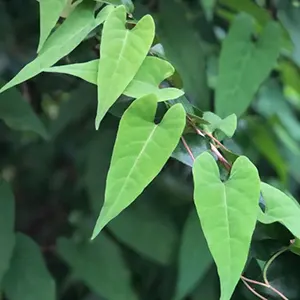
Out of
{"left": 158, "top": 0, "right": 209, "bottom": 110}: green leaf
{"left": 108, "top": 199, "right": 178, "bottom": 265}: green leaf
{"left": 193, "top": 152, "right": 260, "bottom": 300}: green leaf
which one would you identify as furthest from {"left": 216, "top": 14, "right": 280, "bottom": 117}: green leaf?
{"left": 193, "top": 152, "right": 260, "bottom": 300}: green leaf

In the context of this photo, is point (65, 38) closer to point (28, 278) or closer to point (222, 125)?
point (222, 125)

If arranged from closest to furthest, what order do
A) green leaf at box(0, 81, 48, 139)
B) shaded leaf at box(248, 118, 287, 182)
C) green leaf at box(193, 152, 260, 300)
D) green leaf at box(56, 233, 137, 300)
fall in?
green leaf at box(193, 152, 260, 300)
green leaf at box(0, 81, 48, 139)
green leaf at box(56, 233, 137, 300)
shaded leaf at box(248, 118, 287, 182)

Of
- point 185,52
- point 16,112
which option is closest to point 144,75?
point 16,112

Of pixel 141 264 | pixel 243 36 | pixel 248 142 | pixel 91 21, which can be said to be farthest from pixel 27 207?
pixel 91 21

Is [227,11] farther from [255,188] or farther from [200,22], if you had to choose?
[255,188]

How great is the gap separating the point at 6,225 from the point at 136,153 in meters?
0.26

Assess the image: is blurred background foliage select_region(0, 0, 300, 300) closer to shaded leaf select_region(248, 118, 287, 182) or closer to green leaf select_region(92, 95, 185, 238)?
shaded leaf select_region(248, 118, 287, 182)

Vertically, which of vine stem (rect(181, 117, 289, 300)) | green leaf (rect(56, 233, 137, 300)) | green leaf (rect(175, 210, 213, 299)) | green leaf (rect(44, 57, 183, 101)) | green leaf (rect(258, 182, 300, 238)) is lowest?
green leaf (rect(56, 233, 137, 300))

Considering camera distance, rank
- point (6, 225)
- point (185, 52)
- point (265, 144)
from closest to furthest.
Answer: point (6, 225), point (185, 52), point (265, 144)

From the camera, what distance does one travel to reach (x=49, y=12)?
43cm

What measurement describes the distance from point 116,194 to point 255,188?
0.24ft

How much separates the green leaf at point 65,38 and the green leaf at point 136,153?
0.06m

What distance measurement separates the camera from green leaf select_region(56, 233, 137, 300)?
74 centimetres

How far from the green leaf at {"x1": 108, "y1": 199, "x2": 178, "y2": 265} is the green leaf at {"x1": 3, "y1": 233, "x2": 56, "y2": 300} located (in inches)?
3.9
